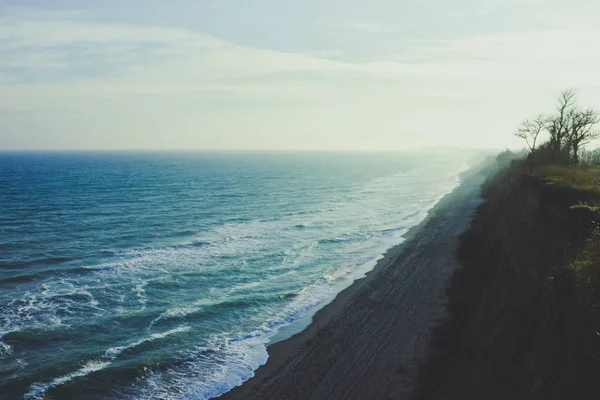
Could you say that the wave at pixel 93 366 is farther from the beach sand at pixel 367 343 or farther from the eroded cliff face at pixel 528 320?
the eroded cliff face at pixel 528 320

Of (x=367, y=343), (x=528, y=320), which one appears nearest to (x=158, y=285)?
(x=367, y=343)

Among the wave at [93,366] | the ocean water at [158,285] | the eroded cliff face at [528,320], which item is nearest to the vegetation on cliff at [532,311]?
the eroded cliff face at [528,320]

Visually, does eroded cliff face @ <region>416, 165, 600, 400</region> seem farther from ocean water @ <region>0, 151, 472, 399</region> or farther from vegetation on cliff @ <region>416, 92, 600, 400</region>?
ocean water @ <region>0, 151, 472, 399</region>

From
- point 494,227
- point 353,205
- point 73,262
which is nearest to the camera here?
point 73,262

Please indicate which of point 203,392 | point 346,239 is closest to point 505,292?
point 203,392

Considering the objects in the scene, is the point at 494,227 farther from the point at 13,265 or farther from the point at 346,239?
the point at 13,265

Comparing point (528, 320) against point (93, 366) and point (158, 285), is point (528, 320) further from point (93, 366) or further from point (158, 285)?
point (158, 285)
